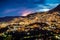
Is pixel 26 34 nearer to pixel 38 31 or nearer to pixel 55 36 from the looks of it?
pixel 38 31

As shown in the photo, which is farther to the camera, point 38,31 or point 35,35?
point 38,31

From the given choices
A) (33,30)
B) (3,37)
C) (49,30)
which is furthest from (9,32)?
(49,30)

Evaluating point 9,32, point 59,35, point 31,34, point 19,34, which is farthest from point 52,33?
point 9,32

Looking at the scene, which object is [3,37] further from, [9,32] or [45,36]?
[45,36]

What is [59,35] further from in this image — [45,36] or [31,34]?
[31,34]

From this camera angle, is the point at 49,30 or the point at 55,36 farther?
the point at 49,30

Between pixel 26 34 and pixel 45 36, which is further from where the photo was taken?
pixel 26 34

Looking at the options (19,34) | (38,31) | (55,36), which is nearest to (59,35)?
(55,36)
